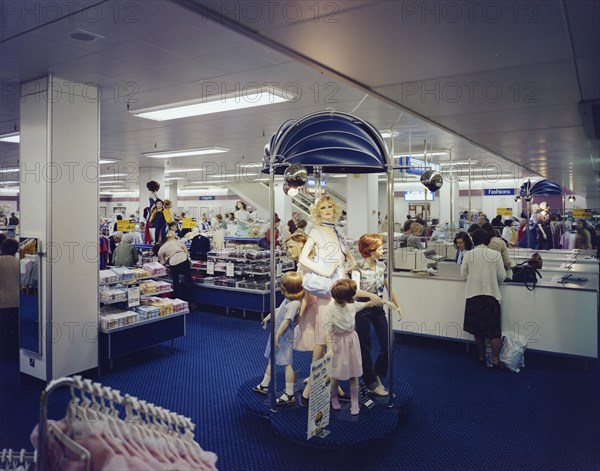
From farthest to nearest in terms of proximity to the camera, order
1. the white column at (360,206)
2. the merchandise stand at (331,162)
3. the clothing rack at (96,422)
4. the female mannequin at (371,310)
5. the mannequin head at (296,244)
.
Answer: the white column at (360,206), the mannequin head at (296,244), the female mannequin at (371,310), the merchandise stand at (331,162), the clothing rack at (96,422)

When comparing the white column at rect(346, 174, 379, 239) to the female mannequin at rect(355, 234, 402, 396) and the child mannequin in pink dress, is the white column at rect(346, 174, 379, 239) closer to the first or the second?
the female mannequin at rect(355, 234, 402, 396)

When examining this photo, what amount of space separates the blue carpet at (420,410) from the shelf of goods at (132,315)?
29cm

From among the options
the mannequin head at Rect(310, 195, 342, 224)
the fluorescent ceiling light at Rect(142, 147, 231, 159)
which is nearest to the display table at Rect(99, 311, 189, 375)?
the mannequin head at Rect(310, 195, 342, 224)

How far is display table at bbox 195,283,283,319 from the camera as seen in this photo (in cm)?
832

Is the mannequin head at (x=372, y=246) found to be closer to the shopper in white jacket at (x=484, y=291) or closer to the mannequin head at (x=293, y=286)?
the mannequin head at (x=293, y=286)

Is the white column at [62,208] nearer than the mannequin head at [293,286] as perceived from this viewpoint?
No

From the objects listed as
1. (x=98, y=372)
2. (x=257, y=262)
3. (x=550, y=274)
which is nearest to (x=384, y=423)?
(x=98, y=372)

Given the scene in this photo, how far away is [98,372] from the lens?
5.54 meters

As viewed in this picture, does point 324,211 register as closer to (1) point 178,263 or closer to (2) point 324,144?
(2) point 324,144

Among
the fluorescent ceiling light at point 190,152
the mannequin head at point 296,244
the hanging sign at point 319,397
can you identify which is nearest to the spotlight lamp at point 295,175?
the mannequin head at point 296,244

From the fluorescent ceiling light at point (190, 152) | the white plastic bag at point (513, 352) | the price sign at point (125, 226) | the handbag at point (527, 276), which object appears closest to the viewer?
the white plastic bag at point (513, 352)

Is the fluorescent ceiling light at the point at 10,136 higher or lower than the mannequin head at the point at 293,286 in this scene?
higher

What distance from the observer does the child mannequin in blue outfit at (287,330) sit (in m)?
4.14

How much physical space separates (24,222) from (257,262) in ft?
13.3
